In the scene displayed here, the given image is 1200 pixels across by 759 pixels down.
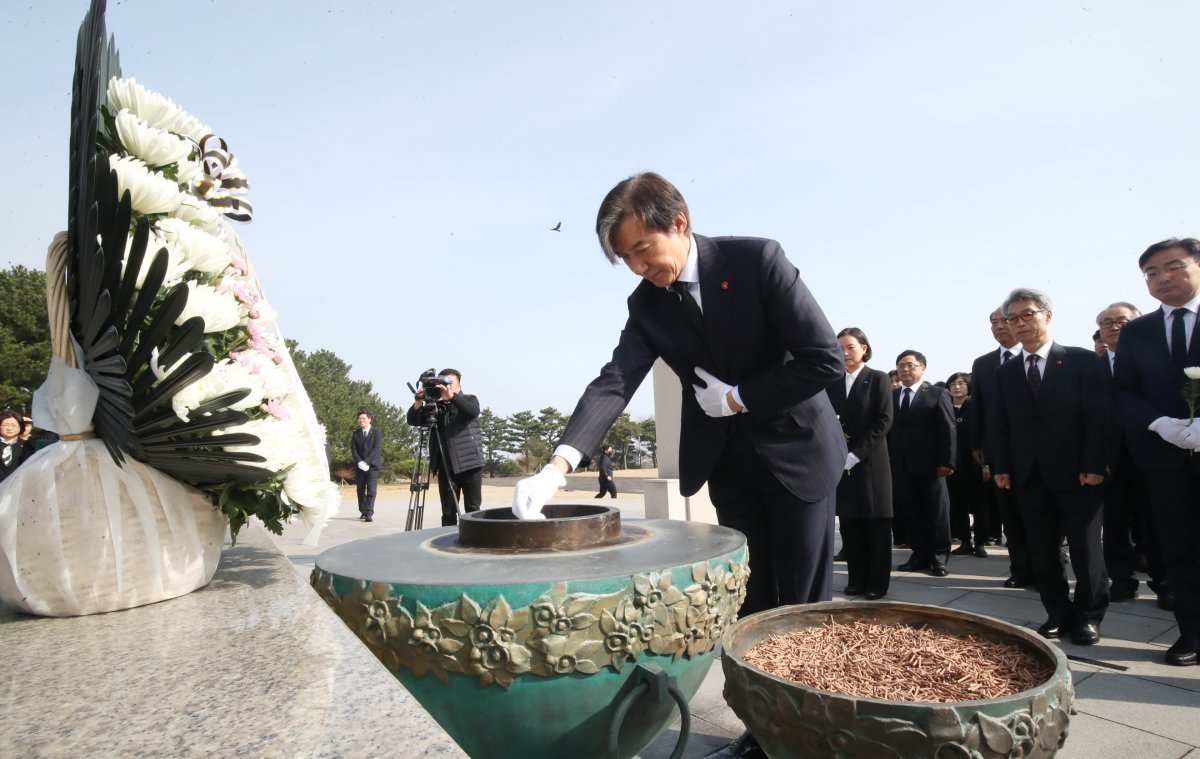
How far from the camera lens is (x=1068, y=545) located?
3896 mm

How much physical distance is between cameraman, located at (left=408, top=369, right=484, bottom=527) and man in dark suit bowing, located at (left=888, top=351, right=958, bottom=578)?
4.05 m

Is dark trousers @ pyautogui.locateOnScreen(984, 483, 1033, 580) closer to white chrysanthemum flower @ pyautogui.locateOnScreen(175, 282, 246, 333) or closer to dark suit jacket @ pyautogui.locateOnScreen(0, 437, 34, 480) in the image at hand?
white chrysanthemum flower @ pyautogui.locateOnScreen(175, 282, 246, 333)

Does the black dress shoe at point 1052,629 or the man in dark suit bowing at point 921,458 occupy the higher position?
the man in dark suit bowing at point 921,458

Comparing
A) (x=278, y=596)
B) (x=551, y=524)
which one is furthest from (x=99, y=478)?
(x=551, y=524)

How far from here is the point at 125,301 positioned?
148 cm

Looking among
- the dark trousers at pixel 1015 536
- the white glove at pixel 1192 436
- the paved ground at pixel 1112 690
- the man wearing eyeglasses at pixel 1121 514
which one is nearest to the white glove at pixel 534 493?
the paved ground at pixel 1112 690

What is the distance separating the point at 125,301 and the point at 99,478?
37 centimetres

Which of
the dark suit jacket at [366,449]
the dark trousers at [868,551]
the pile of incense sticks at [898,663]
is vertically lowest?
the dark trousers at [868,551]

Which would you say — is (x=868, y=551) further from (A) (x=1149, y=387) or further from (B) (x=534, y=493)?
(B) (x=534, y=493)

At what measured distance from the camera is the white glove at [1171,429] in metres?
3.42

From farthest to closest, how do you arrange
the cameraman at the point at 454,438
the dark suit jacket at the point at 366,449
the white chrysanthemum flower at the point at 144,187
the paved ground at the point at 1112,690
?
the dark suit jacket at the point at 366,449 → the cameraman at the point at 454,438 → the paved ground at the point at 1112,690 → the white chrysanthemum flower at the point at 144,187

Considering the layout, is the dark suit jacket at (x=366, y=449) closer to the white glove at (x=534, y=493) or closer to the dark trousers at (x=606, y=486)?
the dark trousers at (x=606, y=486)

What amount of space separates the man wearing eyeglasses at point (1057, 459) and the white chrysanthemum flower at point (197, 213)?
4.11 m

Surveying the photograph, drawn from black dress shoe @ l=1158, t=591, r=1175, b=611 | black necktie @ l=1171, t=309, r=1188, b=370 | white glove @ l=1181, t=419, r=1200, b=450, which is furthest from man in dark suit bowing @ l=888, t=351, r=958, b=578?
white glove @ l=1181, t=419, r=1200, b=450
